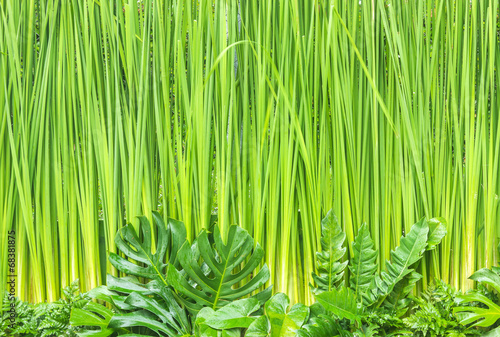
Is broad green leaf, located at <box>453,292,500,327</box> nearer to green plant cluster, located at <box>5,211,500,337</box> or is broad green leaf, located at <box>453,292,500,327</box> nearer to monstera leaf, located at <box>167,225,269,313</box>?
green plant cluster, located at <box>5,211,500,337</box>

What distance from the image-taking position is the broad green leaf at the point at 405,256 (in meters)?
0.80

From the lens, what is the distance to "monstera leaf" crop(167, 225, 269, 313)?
799 millimetres

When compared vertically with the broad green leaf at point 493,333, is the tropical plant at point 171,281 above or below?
above

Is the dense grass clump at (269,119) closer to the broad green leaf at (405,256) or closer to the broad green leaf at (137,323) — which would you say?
the broad green leaf at (405,256)

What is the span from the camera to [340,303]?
74 cm

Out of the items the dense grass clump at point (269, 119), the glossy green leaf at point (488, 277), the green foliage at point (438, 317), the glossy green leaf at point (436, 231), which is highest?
Answer: the dense grass clump at point (269, 119)

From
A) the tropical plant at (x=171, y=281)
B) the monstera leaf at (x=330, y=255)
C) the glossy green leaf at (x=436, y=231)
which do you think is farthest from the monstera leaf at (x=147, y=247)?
the glossy green leaf at (x=436, y=231)

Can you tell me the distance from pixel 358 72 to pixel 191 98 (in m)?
0.45

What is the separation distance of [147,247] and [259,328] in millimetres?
342

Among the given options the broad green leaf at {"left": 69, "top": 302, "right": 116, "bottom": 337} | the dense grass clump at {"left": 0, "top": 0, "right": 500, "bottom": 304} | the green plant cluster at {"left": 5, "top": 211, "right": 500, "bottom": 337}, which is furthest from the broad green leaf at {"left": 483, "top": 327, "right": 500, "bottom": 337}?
the broad green leaf at {"left": 69, "top": 302, "right": 116, "bottom": 337}

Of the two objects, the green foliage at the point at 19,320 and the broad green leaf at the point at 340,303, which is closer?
the broad green leaf at the point at 340,303

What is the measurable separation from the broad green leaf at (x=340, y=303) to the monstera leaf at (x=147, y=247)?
0.37m

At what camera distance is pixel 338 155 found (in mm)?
857

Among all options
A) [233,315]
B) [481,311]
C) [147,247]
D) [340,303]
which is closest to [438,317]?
[481,311]
